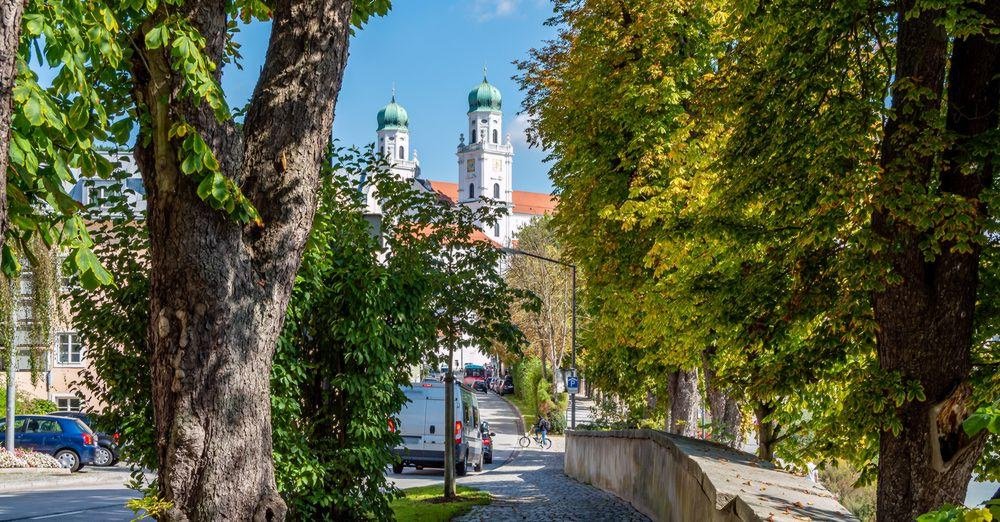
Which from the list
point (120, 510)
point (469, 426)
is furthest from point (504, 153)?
point (120, 510)

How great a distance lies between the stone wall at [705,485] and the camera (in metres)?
6.61

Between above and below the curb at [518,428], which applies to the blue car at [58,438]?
above

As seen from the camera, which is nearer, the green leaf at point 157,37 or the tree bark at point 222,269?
the green leaf at point 157,37

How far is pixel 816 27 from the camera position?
11.6 metres

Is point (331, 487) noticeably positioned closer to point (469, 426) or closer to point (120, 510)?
point (120, 510)

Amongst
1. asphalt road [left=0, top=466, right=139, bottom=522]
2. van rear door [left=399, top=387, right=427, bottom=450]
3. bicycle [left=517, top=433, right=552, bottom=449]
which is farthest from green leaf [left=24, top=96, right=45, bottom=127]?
bicycle [left=517, top=433, right=552, bottom=449]

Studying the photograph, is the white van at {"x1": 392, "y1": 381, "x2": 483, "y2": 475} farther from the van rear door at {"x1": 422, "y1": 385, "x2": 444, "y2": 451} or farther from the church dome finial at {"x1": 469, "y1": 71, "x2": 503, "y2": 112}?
the church dome finial at {"x1": 469, "y1": 71, "x2": 503, "y2": 112}

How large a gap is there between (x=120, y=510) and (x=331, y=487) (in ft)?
23.7

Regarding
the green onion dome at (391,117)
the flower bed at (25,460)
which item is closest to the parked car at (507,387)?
the flower bed at (25,460)

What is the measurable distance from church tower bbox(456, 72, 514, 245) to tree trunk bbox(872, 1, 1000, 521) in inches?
6343

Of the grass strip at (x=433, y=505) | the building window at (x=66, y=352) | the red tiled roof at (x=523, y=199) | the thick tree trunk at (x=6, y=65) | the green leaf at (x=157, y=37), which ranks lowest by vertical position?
the grass strip at (x=433, y=505)

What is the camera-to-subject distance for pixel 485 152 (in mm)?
172125

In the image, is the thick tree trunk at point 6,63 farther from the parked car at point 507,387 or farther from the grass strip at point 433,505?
the parked car at point 507,387

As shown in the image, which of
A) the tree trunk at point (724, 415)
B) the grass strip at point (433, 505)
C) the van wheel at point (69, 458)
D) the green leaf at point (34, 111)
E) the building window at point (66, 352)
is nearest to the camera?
the green leaf at point (34, 111)
